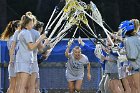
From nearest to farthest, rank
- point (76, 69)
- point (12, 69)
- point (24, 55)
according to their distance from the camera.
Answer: point (24, 55) < point (12, 69) < point (76, 69)

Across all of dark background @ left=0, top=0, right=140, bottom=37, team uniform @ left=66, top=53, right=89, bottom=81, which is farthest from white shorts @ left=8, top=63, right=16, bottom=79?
dark background @ left=0, top=0, right=140, bottom=37

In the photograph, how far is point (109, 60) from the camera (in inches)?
667

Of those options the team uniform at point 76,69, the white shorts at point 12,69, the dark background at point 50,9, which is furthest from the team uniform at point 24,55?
the dark background at point 50,9

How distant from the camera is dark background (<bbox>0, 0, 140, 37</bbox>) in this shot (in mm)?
31609

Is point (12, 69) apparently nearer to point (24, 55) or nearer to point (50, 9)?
point (24, 55)

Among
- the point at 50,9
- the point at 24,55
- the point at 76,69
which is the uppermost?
the point at 50,9

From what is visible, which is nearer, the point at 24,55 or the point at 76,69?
the point at 24,55

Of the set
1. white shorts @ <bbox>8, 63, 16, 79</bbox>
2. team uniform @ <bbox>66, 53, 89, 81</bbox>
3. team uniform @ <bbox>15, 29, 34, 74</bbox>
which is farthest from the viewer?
team uniform @ <bbox>66, 53, 89, 81</bbox>

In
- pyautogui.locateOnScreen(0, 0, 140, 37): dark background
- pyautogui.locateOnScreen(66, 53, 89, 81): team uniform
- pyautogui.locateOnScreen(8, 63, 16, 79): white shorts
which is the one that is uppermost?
pyautogui.locateOnScreen(0, 0, 140, 37): dark background

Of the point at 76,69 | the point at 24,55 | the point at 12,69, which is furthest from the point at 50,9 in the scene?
the point at 24,55

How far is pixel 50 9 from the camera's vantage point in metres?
31.5

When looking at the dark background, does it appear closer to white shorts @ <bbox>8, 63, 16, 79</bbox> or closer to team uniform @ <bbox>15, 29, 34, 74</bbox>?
white shorts @ <bbox>8, 63, 16, 79</bbox>

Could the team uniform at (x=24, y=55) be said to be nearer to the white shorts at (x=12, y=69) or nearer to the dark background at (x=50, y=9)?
the white shorts at (x=12, y=69)

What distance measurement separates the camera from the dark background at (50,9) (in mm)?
31609
